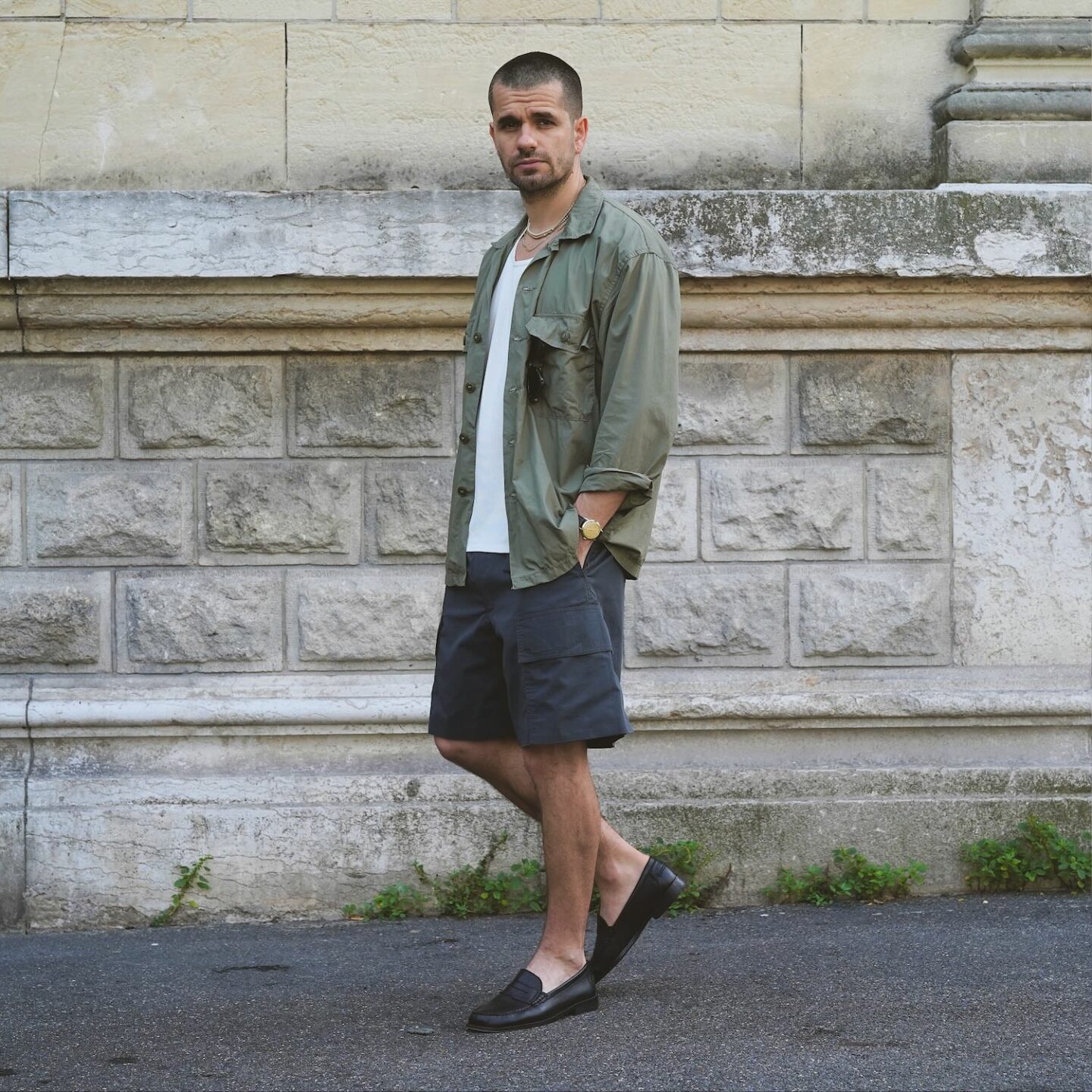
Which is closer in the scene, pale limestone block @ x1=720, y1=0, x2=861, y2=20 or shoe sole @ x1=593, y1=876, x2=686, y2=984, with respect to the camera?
shoe sole @ x1=593, y1=876, x2=686, y2=984

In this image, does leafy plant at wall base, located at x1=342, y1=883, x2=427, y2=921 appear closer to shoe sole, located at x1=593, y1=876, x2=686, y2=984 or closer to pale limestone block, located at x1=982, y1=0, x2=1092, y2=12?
shoe sole, located at x1=593, y1=876, x2=686, y2=984

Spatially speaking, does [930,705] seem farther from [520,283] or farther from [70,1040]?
[70,1040]

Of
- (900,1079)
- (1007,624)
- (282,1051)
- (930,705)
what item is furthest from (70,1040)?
(1007,624)

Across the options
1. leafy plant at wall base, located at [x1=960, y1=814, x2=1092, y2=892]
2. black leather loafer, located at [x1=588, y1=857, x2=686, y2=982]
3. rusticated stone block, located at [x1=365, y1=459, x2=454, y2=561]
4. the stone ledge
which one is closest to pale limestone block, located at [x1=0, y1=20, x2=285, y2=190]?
the stone ledge

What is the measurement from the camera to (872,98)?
5348mm

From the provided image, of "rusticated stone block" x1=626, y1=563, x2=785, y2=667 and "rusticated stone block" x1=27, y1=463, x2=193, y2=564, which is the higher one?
"rusticated stone block" x1=27, y1=463, x2=193, y2=564

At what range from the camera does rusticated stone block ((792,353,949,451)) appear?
17.2ft

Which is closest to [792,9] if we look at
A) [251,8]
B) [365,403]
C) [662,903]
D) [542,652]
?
[251,8]

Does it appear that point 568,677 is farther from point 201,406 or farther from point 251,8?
point 251,8

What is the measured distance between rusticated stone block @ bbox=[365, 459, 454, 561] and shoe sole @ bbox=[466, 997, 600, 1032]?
1.80 metres

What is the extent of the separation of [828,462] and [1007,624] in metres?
0.79

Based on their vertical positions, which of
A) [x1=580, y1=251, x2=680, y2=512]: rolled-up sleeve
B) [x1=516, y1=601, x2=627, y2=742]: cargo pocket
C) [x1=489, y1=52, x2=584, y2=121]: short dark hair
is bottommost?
[x1=516, y1=601, x2=627, y2=742]: cargo pocket

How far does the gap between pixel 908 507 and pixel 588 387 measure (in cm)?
188

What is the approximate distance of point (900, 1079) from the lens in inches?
131
